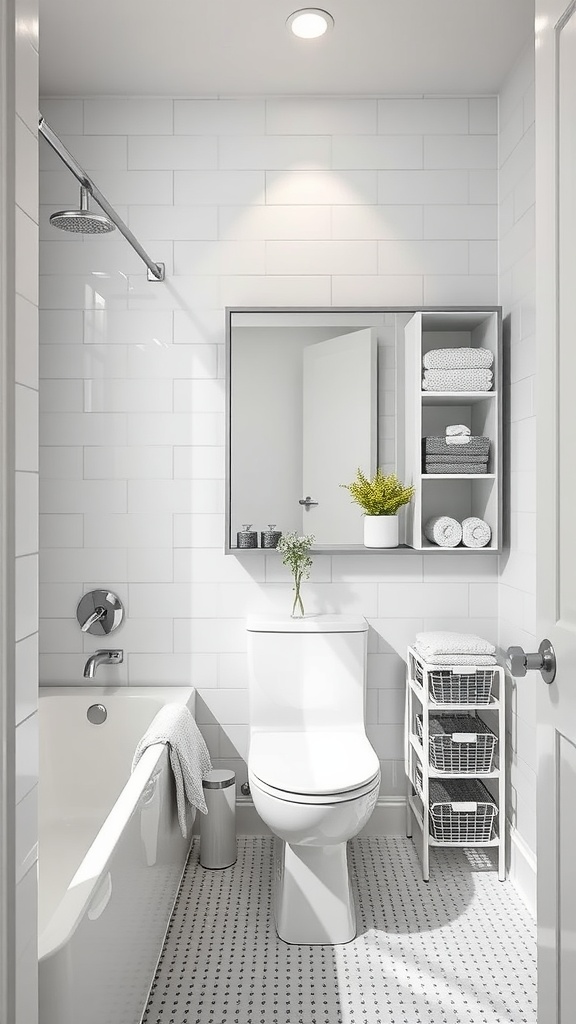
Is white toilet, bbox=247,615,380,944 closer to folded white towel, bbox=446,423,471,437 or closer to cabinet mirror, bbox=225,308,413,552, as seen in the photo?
cabinet mirror, bbox=225,308,413,552

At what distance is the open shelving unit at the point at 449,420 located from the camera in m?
2.69

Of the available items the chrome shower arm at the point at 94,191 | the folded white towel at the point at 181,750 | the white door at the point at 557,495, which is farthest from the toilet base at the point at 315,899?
the chrome shower arm at the point at 94,191

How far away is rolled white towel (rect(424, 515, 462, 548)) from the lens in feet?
8.87

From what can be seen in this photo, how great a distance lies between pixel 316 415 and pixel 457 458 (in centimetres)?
53

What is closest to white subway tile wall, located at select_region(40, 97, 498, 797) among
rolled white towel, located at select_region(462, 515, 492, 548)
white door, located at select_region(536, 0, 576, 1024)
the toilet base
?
rolled white towel, located at select_region(462, 515, 492, 548)

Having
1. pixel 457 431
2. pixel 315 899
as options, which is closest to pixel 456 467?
pixel 457 431

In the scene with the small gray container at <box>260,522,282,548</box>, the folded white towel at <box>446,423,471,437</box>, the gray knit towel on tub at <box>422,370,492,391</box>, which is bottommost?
the small gray container at <box>260,522,282,548</box>

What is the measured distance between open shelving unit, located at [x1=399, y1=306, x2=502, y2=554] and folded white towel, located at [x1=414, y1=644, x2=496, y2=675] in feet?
1.20

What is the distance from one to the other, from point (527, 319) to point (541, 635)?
1.52 meters

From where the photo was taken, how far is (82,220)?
1.99m

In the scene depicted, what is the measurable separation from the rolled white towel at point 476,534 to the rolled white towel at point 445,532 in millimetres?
23

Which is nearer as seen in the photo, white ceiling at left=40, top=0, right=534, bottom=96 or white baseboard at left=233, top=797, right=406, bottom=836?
white ceiling at left=40, top=0, right=534, bottom=96

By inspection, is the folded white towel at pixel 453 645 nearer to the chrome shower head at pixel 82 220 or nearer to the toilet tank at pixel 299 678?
the toilet tank at pixel 299 678

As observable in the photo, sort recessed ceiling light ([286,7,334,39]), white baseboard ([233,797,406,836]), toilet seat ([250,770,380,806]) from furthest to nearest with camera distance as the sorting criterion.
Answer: white baseboard ([233,797,406,836]) → recessed ceiling light ([286,7,334,39]) → toilet seat ([250,770,380,806])
